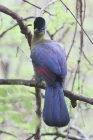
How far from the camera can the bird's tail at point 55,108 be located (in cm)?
231

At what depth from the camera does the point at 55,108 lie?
2439 mm

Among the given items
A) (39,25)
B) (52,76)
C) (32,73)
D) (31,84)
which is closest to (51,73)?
(52,76)

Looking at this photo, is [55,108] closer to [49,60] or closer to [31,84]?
[31,84]

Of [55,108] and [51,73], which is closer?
[55,108]

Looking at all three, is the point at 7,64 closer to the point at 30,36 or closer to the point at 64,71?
the point at 30,36

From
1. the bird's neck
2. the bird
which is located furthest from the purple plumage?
the bird's neck

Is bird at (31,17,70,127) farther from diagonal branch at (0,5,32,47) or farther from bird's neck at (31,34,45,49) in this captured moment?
diagonal branch at (0,5,32,47)

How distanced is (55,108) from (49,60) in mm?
499

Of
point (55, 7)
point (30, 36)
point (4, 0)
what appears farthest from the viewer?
point (4, 0)

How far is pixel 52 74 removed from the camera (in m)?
2.68

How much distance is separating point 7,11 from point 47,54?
51cm

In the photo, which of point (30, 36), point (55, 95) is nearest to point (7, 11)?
point (30, 36)

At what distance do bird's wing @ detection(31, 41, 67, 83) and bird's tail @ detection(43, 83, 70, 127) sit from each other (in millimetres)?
111

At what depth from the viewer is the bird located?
2357 mm
